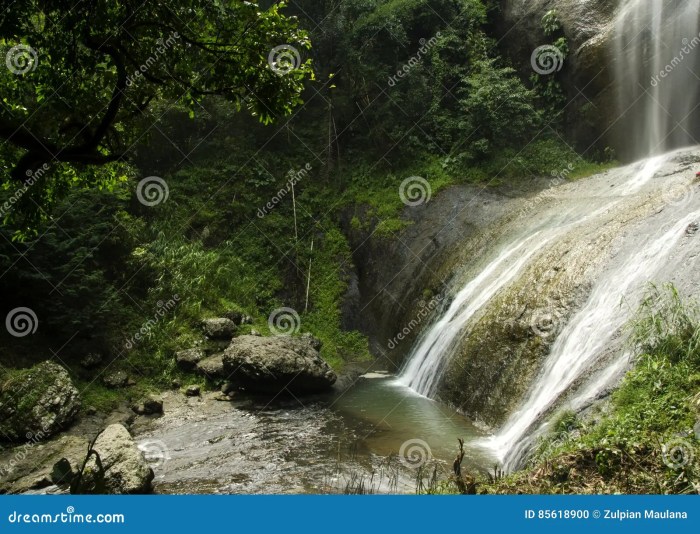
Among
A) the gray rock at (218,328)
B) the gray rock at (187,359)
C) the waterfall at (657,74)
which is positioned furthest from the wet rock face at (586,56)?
the gray rock at (187,359)

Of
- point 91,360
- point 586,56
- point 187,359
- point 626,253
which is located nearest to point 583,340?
point 626,253

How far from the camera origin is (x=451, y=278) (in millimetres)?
14414

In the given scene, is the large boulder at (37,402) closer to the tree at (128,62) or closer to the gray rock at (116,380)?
the gray rock at (116,380)

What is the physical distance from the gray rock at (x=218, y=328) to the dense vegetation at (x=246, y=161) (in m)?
0.42

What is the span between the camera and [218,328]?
13.5 m

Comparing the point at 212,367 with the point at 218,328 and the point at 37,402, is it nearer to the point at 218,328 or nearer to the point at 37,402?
the point at 218,328

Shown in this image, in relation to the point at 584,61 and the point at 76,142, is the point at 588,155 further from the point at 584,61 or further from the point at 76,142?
the point at 76,142

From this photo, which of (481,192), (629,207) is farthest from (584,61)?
(629,207)

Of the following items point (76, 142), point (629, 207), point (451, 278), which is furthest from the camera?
point (451, 278)

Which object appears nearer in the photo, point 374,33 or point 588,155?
point 588,155

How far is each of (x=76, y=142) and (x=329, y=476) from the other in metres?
5.81

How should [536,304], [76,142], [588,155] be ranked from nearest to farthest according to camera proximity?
[76,142] → [536,304] → [588,155]

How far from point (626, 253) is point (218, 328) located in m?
9.08

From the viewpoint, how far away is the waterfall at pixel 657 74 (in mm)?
17234
